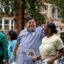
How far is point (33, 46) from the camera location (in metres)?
11.7

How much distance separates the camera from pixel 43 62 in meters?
9.84

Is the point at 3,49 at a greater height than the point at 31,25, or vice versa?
the point at 31,25

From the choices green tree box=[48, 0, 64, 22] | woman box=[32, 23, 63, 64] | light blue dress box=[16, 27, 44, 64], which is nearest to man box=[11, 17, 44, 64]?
light blue dress box=[16, 27, 44, 64]

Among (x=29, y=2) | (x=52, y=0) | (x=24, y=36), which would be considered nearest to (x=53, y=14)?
(x=52, y=0)

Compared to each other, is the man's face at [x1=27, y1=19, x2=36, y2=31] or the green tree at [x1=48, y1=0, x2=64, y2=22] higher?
the man's face at [x1=27, y1=19, x2=36, y2=31]

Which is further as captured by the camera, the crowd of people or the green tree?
the green tree

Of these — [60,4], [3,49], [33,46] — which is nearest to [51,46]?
[3,49]

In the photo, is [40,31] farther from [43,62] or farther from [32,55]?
[43,62]

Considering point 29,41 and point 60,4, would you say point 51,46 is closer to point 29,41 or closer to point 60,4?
point 29,41

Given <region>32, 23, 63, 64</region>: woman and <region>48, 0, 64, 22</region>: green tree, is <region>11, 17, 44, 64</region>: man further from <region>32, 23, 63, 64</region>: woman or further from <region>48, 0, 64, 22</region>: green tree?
<region>48, 0, 64, 22</region>: green tree

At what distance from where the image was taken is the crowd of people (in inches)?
389

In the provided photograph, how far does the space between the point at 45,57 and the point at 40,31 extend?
6.15 feet

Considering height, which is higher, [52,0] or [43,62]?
[43,62]

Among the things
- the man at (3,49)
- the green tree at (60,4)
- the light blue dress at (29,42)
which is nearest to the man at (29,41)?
the light blue dress at (29,42)
